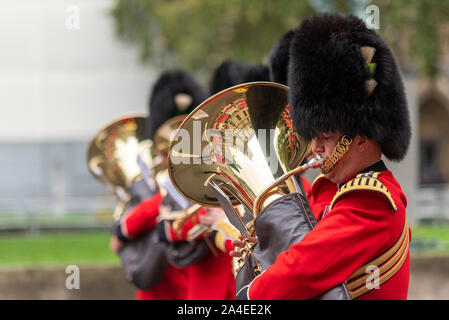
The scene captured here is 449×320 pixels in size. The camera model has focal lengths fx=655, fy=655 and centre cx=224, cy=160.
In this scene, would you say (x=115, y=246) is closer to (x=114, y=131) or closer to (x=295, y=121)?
(x=114, y=131)

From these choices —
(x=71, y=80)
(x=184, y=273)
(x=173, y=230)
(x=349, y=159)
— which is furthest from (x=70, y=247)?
(x=349, y=159)

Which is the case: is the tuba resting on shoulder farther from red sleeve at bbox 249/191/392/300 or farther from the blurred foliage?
the blurred foliage

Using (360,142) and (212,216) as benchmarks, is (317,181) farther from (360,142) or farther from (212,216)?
(212,216)

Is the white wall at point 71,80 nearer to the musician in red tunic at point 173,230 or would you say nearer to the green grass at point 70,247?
the green grass at point 70,247

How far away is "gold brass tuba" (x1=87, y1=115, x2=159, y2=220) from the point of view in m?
4.88

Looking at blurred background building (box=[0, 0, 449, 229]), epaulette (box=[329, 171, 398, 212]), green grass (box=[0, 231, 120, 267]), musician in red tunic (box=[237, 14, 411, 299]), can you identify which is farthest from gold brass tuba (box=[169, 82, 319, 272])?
blurred background building (box=[0, 0, 449, 229])

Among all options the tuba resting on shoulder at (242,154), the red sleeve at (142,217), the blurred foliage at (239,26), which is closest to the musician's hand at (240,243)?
the tuba resting on shoulder at (242,154)

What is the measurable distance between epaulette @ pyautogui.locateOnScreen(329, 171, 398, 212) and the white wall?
12.0 meters

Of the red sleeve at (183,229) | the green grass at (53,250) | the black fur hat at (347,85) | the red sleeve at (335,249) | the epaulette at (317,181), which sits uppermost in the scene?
the black fur hat at (347,85)

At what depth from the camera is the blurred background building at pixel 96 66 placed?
9.32m

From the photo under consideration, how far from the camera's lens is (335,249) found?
1791mm

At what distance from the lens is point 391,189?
75.6 inches

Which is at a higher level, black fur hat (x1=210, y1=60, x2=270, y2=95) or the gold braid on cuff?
black fur hat (x1=210, y1=60, x2=270, y2=95)

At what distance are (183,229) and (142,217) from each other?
2.35ft
